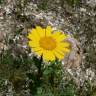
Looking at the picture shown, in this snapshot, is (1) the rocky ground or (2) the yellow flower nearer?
(2) the yellow flower

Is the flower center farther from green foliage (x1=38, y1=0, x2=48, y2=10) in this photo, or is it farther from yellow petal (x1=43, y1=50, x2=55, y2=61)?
green foliage (x1=38, y1=0, x2=48, y2=10)

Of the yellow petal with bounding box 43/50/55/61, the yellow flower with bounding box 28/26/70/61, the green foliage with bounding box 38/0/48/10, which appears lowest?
the yellow petal with bounding box 43/50/55/61

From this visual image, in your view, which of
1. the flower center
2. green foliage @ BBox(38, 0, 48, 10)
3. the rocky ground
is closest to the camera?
the flower center

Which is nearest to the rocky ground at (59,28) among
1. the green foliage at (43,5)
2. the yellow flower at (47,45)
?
the green foliage at (43,5)

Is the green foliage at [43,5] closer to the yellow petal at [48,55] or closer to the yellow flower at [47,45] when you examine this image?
the yellow flower at [47,45]

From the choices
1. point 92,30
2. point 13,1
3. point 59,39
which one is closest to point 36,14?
point 13,1

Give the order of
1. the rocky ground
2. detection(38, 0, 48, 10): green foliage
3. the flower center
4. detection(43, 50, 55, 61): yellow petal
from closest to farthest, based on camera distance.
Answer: detection(43, 50, 55, 61): yellow petal → the flower center → the rocky ground → detection(38, 0, 48, 10): green foliage

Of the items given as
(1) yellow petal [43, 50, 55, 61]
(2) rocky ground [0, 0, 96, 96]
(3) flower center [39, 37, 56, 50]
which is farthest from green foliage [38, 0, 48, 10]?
(1) yellow petal [43, 50, 55, 61]
